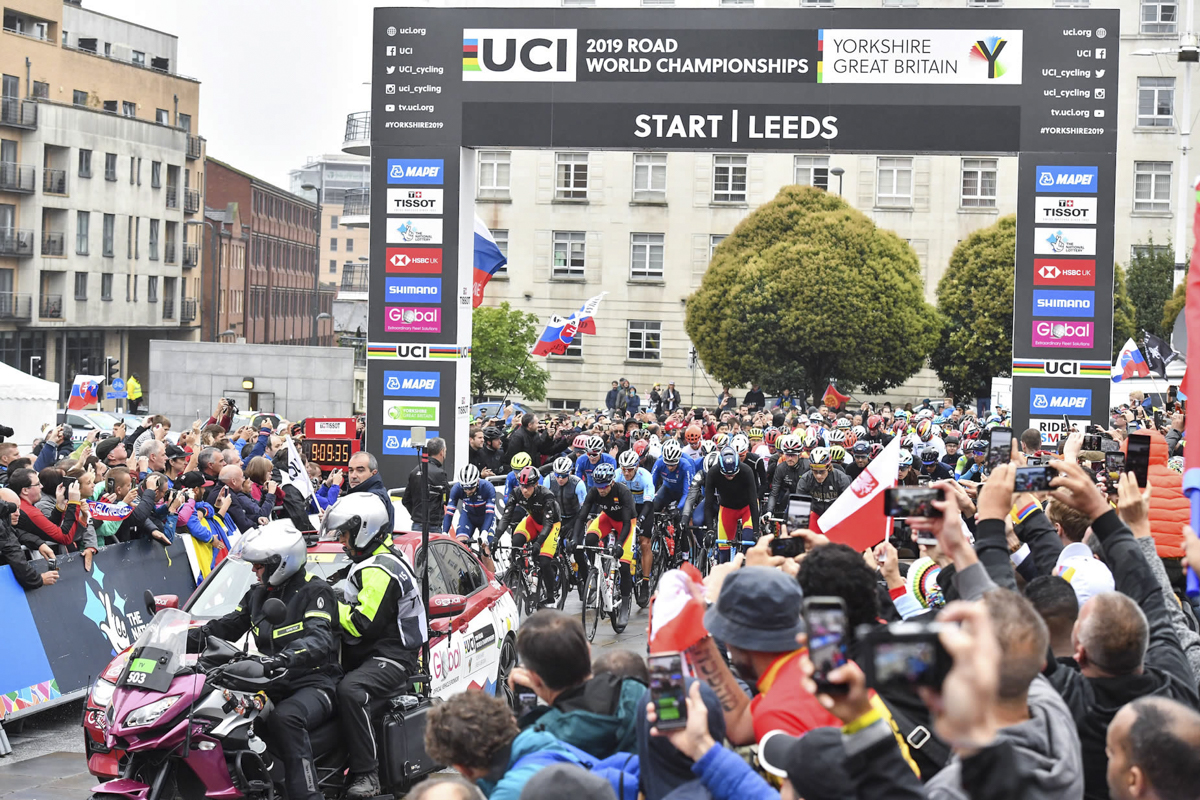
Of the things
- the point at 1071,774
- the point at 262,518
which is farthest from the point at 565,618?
the point at 262,518

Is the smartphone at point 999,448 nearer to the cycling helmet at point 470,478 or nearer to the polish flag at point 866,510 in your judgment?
the polish flag at point 866,510

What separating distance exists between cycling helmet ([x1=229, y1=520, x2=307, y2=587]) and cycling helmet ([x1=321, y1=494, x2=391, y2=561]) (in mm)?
289

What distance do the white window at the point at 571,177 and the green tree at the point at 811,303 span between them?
7393mm

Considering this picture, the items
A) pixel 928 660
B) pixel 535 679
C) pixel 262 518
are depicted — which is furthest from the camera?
pixel 262 518

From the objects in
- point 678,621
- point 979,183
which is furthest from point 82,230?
point 678,621

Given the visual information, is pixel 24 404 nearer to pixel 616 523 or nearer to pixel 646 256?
pixel 616 523

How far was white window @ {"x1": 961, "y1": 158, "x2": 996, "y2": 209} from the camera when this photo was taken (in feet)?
175

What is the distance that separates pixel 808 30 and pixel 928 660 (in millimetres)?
18541

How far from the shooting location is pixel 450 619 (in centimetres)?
964

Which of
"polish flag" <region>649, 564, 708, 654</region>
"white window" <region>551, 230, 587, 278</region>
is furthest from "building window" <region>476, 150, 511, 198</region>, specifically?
"polish flag" <region>649, 564, 708, 654</region>

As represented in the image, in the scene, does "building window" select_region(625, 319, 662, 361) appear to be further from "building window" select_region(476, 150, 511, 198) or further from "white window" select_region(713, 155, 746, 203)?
"building window" select_region(476, 150, 511, 198)

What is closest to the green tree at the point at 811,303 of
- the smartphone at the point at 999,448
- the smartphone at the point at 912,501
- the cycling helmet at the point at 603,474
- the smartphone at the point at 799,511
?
the cycling helmet at the point at 603,474

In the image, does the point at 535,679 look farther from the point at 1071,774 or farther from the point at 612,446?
the point at 612,446

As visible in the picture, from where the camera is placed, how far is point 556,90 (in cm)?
2034
